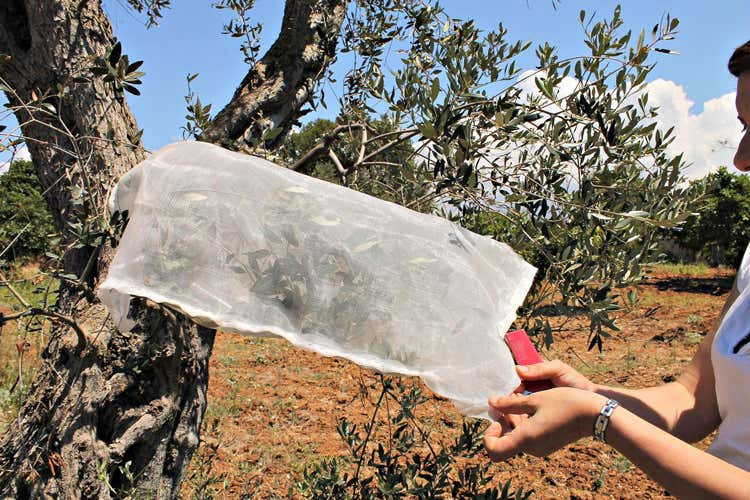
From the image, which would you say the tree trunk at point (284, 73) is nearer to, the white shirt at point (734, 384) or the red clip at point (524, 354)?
the red clip at point (524, 354)

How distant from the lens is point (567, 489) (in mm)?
4250

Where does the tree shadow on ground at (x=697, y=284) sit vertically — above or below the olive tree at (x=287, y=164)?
above

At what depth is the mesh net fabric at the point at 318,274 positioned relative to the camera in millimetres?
1203

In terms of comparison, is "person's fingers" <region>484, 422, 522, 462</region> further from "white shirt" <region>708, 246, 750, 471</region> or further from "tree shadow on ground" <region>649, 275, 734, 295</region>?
"tree shadow on ground" <region>649, 275, 734, 295</region>

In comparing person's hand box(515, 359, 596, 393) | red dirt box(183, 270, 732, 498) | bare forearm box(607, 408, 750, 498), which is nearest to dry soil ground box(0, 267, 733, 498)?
red dirt box(183, 270, 732, 498)

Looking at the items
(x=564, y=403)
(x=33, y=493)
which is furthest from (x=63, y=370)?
(x=564, y=403)

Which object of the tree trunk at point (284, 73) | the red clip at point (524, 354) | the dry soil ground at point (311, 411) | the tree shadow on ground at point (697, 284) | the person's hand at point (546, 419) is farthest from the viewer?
the tree shadow on ground at point (697, 284)

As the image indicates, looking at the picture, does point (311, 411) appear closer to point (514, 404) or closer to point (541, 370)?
point (541, 370)

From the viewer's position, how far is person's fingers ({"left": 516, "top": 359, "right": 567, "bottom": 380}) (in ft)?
4.22

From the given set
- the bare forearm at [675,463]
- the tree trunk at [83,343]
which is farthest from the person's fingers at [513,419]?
the tree trunk at [83,343]

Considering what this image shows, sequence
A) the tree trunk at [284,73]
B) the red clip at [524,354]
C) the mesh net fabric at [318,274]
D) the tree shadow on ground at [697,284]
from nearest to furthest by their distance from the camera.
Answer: the mesh net fabric at [318,274]
the red clip at [524,354]
the tree trunk at [284,73]
the tree shadow on ground at [697,284]

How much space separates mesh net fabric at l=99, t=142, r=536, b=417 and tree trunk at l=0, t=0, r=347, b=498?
2.58ft

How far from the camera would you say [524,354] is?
4.42ft

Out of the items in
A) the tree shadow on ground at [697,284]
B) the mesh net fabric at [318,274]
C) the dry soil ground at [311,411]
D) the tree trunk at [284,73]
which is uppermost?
the tree shadow on ground at [697,284]
